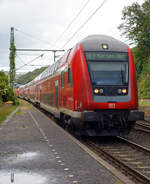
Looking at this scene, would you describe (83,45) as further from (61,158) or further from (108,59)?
(61,158)

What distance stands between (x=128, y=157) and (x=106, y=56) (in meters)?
3.77

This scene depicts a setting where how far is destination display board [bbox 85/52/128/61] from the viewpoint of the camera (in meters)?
10.1

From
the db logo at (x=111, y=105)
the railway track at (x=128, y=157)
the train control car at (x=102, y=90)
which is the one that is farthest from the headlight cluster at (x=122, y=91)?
the railway track at (x=128, y=157)

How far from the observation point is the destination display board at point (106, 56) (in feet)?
33.0

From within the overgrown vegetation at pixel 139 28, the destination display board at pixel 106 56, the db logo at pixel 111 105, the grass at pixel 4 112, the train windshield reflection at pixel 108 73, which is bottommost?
the grass at pixel 4 112

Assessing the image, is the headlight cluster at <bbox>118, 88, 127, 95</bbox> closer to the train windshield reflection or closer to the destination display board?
the train windshield reflection

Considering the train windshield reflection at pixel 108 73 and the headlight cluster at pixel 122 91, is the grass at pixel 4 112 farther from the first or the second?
the headlight cluster at pixel 122 91

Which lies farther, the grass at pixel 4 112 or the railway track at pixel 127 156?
the grass at pixel 4 112

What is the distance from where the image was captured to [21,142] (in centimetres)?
1006

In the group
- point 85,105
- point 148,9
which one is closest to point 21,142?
point 85,105

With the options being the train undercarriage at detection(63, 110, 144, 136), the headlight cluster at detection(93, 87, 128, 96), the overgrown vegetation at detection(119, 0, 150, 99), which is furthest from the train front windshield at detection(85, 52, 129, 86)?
the overgrown vegetation at detection(119, 0, 150, 99)

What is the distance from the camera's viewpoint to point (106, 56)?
10.1m

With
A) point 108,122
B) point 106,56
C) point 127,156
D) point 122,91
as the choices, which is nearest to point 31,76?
point 106,56

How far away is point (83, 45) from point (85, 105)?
89.1 inches
